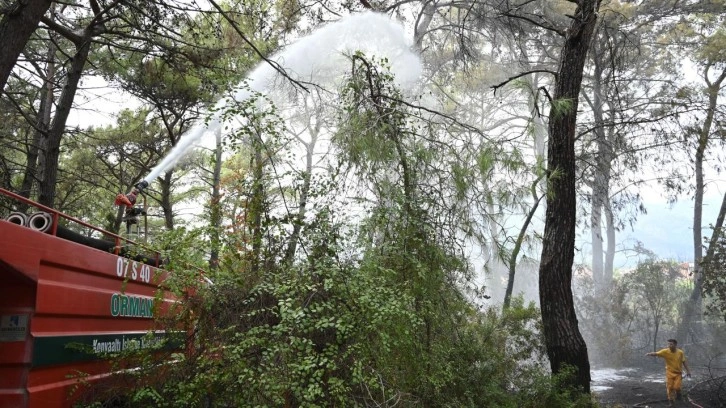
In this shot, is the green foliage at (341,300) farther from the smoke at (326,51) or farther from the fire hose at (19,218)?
the smoke at (326,51)

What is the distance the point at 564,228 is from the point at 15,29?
700 centimetres

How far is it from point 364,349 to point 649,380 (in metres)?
14.7

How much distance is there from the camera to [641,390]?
14109 mm

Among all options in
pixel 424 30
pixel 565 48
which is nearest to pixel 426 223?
pixel 565 48

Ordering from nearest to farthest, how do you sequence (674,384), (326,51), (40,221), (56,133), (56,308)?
(56,308) → (40,221) → (56,133) → (674,384) → (326,51)

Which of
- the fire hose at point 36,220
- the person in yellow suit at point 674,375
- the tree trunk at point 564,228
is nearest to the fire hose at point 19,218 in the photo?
the fire hose at point 36,220

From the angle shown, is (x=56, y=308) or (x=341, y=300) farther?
(x=341, y=300)

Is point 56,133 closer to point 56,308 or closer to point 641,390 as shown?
point 56,308

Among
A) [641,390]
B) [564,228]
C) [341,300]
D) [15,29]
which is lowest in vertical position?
[641,390]

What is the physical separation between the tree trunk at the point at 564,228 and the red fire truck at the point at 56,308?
549 centimetres

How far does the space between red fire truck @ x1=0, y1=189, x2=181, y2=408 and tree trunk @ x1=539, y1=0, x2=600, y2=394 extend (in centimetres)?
549

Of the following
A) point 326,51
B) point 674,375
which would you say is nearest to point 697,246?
point 674,375

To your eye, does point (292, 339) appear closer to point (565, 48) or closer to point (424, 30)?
point (565, 48)

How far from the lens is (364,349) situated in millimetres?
4902
